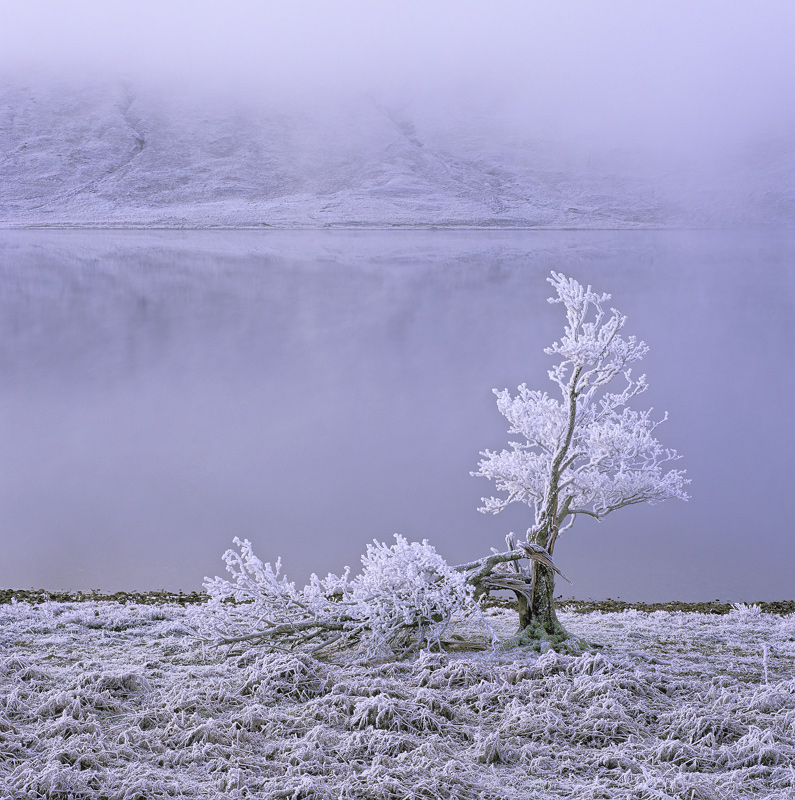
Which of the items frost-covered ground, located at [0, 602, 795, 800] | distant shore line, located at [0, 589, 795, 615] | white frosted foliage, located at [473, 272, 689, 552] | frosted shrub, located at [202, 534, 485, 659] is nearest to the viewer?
frost-covered ground, located at [0, 602, 795, 800]

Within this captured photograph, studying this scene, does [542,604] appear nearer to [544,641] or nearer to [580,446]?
[544,641]

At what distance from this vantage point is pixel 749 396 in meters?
26.2

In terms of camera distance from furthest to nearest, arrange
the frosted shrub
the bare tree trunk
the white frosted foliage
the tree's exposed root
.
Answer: the bare tree trunk
the white frosted foliage
the tree's exposed root
the frosted shrub

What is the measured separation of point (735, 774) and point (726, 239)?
89.2 meters

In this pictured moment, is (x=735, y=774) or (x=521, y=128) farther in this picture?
(x=521, y=128)

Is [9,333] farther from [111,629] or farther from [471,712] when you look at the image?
[471,712]

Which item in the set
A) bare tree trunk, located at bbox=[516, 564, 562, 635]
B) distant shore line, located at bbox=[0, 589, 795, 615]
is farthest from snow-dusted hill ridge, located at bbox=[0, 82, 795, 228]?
bare tree trunk, located at bbox=[516, 564, 562, 635]

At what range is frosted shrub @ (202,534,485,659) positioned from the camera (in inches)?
253

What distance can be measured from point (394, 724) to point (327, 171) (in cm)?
9503

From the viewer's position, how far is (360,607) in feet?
21.0

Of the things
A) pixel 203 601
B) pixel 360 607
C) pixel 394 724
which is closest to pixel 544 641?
pixel 360 607

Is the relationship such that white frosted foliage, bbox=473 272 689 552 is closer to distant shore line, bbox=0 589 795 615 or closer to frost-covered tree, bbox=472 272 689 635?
frost-covered tree, bbox=472 272 689 635

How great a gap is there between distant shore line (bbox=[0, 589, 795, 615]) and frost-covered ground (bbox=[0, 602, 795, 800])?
189 cm

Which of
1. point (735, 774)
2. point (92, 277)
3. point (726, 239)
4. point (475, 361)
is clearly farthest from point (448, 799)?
point (726, 239)
